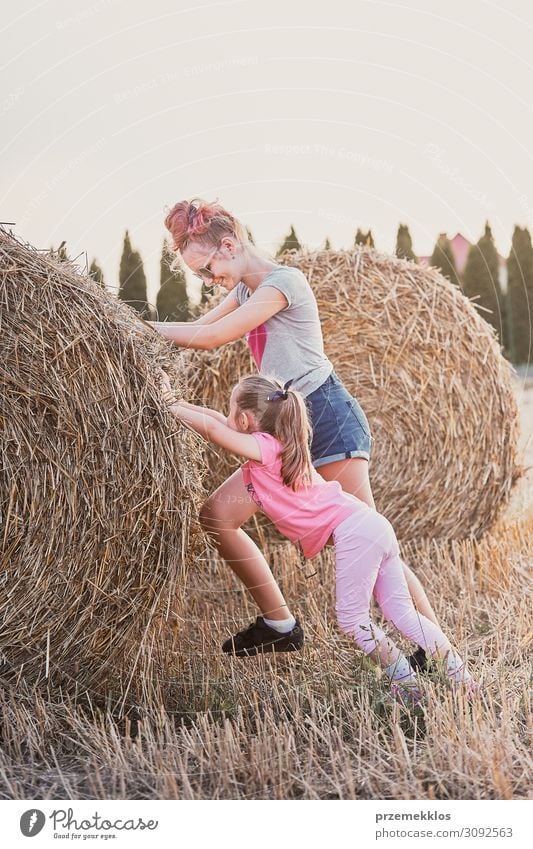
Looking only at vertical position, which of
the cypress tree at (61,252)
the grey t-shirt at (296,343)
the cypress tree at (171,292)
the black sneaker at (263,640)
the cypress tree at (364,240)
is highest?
the cypress tree at (364,240)

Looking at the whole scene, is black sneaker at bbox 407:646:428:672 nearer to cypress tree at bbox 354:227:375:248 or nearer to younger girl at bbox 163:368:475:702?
younger girl at bbox 163:368:475:702

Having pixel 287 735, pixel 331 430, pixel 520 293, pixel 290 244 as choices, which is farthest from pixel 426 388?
pixel 287 735

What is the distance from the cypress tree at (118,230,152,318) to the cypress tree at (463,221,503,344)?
44.9 inches

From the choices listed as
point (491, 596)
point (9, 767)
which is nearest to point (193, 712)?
point (9, 767)

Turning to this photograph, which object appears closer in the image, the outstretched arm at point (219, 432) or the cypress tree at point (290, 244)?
the outstretched arm at point (219, 432)

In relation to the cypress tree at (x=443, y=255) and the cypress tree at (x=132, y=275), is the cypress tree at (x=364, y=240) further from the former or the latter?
the cypress tree at (x=132, y=275)

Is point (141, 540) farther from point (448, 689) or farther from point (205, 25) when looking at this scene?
point (205, 25)

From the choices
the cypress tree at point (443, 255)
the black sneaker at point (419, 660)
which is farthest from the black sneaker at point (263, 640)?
the cypress tree at point (443, 255)

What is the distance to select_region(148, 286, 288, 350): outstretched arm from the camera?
2.51 metres

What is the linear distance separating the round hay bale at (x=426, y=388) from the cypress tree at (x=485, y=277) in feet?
0.41

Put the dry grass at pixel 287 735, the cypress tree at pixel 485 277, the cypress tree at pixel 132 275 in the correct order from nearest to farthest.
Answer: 1. the dry grass at pixel 287 735
2. the cypress tree at pixel 132 275
3. the cypress tree at pixel 485 277

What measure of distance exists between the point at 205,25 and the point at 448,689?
2098 millimetres

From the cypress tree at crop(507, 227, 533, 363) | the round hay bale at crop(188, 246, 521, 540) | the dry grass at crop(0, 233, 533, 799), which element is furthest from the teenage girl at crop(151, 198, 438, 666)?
the round hay bale at crop(188, 246, 521, 540)

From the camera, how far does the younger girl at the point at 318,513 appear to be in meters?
2.37
